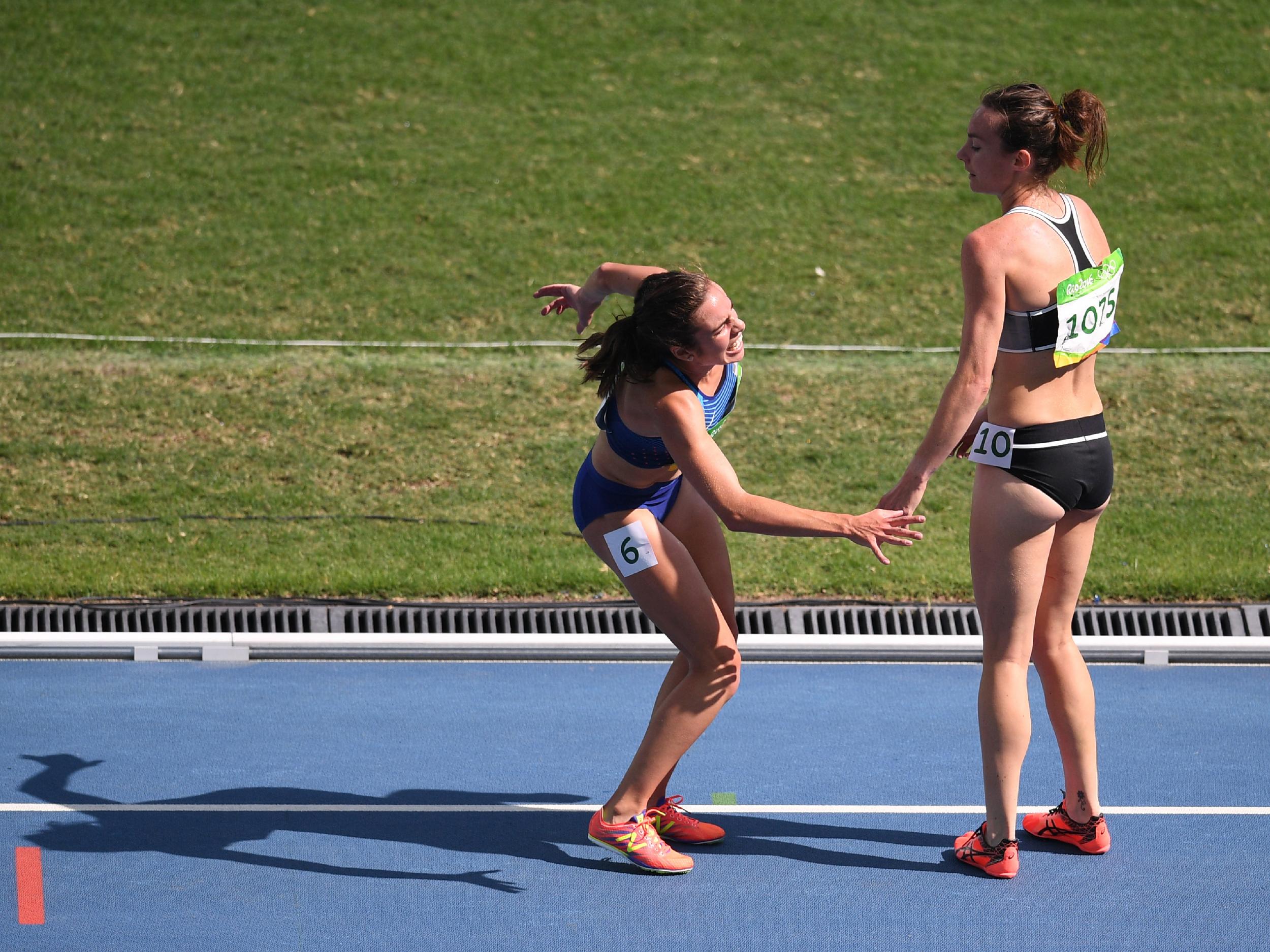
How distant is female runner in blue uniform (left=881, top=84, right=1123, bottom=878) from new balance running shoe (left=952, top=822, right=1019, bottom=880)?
12 mm

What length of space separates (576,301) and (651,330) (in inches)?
28.6

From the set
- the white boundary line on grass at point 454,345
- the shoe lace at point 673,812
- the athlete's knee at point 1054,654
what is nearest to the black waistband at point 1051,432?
the athlete's knee at point 1054,654

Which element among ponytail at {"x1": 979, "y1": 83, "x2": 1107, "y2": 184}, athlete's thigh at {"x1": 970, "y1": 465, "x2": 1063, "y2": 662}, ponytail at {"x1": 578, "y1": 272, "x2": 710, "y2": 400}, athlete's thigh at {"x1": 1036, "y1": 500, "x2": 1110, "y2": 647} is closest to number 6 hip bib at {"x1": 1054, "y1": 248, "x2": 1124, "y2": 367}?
ponytail at {"x1": 979, "y1": 83, "x2": 1107, "y2": 184}

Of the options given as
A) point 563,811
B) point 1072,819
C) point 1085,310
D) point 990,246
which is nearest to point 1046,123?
point 990,246

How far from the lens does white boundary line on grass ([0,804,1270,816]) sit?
448cm

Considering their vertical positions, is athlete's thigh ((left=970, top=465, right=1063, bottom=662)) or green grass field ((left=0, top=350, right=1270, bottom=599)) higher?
athlete's thigh ((left=970, top=465, right=1063, bottom=662))

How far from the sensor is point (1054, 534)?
395 centimetres

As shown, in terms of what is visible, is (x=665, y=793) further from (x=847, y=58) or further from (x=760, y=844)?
(x=847, y=58)

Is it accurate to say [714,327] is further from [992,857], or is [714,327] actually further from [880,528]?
[992,857]

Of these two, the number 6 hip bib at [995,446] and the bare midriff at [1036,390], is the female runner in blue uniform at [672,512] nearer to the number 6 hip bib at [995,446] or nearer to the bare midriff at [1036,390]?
the number 6 hip bib at [995,446]

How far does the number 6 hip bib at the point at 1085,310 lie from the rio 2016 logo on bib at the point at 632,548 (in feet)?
4.25

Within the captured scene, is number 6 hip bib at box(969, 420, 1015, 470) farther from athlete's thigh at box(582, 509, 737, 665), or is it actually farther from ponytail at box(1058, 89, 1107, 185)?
athlete's thigh at box(582, 509, 737, 665)

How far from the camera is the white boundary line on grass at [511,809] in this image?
4.48 meters

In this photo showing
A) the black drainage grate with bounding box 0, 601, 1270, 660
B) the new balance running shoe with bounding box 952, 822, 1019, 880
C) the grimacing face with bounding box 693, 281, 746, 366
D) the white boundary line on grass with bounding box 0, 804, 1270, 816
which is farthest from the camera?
the black drainage grate with bounding box 0, 601, 1270, 660
